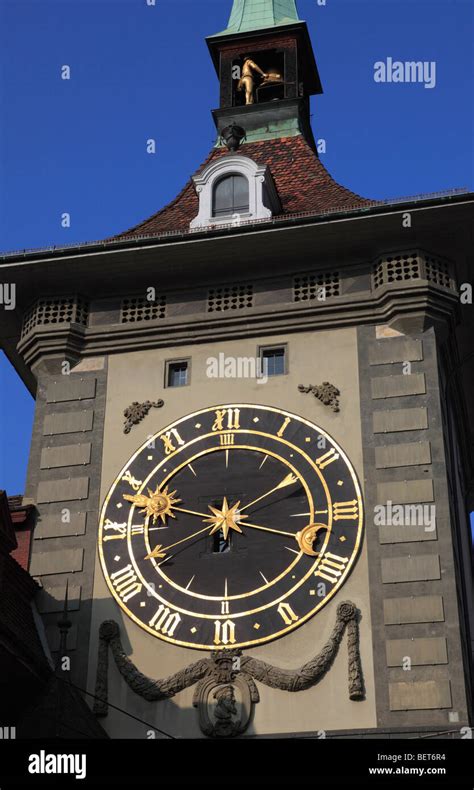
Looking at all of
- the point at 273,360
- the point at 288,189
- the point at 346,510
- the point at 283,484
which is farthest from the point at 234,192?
the point at 346,510

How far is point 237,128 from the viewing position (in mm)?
29875

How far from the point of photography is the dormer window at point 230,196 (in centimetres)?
2842

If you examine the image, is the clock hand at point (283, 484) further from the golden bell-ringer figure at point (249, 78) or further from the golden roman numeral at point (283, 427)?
the golden bell-ringer figure at point (249, 78)

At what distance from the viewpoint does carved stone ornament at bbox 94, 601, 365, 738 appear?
22.3 m

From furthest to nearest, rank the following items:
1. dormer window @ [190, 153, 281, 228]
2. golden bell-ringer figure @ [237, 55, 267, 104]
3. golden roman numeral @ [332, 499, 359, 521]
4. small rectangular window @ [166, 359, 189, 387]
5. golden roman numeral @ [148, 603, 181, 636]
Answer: golden bell-ringer figure @ [237, 55, 267, 104] → dormer window @ [190, 153, 281, 228] → small rectangular window @ [166, 359, 189, 387] → golden roman numeral @ [332, 499, 359, 521] → golden roman numeral @ [148, 603, 181, 636]

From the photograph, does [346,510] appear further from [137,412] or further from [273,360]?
[137,412]

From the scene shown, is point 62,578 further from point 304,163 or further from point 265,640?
point 304,163

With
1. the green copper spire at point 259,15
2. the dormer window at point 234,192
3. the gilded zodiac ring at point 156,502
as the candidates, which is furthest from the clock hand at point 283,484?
the green copper spire at point 259,15

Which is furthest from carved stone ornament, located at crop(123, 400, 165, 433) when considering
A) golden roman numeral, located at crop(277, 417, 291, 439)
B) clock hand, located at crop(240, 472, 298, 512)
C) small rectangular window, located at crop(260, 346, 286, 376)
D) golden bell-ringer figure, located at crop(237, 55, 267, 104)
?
golden bell-ringer figure, located at crop(237, 55, 267, 104)

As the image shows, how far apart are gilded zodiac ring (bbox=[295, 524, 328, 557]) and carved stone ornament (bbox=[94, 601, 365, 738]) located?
1050 millimetres

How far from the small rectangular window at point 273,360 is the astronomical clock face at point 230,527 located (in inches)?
34.1

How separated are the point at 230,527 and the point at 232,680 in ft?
8.50

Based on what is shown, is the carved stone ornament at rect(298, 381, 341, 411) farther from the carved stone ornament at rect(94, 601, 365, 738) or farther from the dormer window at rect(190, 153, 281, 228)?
the dormer window at rect(190, 153, 281, 228)

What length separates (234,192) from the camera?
28.7 m
